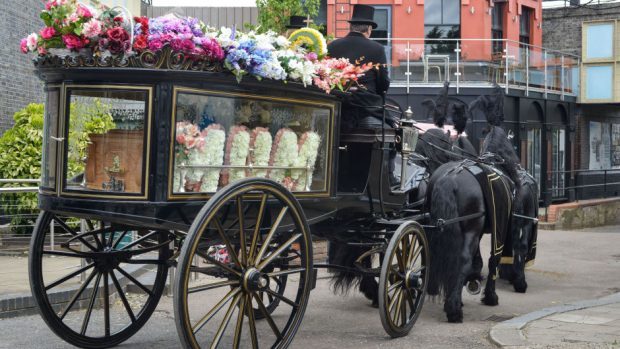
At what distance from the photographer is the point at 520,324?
849 centimetres

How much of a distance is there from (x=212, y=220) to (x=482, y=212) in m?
4.24

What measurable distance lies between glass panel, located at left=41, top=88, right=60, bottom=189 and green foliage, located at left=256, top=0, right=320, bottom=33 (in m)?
14.8

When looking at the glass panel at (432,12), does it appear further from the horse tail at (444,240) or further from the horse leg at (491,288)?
the horse tail at (444,240)

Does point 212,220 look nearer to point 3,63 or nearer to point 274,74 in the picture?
point 274,74

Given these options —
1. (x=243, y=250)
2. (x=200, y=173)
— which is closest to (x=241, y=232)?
(x=243, y=250)

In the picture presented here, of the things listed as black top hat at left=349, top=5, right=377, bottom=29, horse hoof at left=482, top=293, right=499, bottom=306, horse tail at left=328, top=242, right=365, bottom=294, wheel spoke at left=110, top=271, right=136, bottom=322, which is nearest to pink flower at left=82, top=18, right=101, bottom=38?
wheel spoke at left=110, top=271, right=136, bottom=322

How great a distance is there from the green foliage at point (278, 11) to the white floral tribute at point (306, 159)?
14227 millimetres

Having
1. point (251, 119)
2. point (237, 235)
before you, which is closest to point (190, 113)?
point (251, 119)

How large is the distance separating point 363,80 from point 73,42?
9.70 feet

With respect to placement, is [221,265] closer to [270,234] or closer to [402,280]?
[270,234]

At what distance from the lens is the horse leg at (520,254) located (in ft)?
37.7

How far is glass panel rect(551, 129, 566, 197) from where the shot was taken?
26.5 m

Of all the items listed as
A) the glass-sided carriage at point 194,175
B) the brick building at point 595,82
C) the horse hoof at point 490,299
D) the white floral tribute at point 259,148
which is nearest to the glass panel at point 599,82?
the brick building at point 595,82

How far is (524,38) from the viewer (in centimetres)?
2873
